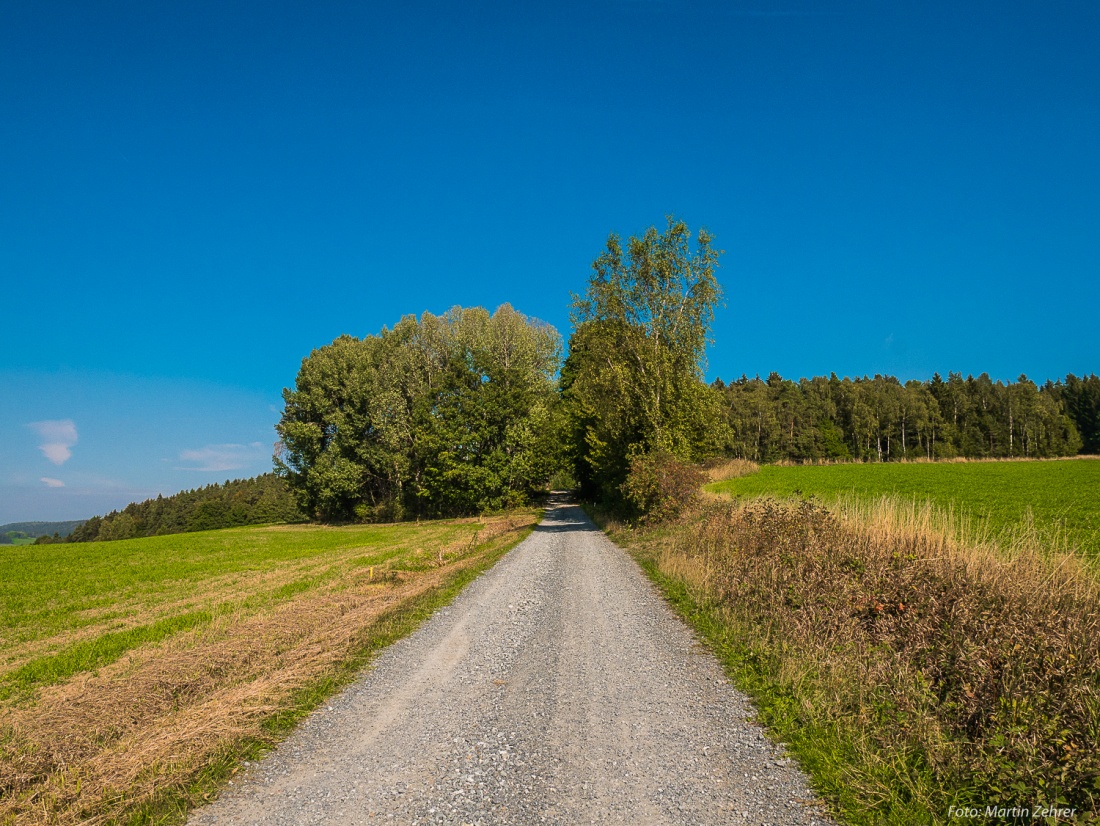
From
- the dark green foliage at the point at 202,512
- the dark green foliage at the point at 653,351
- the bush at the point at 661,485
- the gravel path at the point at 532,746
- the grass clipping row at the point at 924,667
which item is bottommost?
the dark green foliage at the point at 202,512

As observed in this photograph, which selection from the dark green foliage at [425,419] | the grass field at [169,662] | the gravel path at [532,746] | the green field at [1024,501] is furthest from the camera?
the dark green foliage at [425,419]

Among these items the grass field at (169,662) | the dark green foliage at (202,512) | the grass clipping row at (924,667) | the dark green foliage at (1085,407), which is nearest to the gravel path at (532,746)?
the grass field at (169,662)

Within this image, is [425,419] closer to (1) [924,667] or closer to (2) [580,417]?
(2) [580,417]

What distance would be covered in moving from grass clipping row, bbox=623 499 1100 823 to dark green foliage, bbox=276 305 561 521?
32.3m

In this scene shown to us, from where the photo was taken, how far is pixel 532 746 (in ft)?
17.6

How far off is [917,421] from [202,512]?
124m

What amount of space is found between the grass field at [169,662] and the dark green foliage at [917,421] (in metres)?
88.8

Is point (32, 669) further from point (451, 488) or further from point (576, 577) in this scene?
point (451, 488)

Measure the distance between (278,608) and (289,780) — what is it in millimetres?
9056

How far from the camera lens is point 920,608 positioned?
267 inches

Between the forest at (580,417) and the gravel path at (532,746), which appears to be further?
the forest at (580,417)

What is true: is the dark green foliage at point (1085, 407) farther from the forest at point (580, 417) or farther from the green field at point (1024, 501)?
the green field at point (1024, 501)

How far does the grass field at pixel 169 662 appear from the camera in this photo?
464 centimetres

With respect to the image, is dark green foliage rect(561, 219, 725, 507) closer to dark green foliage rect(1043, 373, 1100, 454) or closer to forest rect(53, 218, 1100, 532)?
forest rect(53, 218, 1100, 532)
